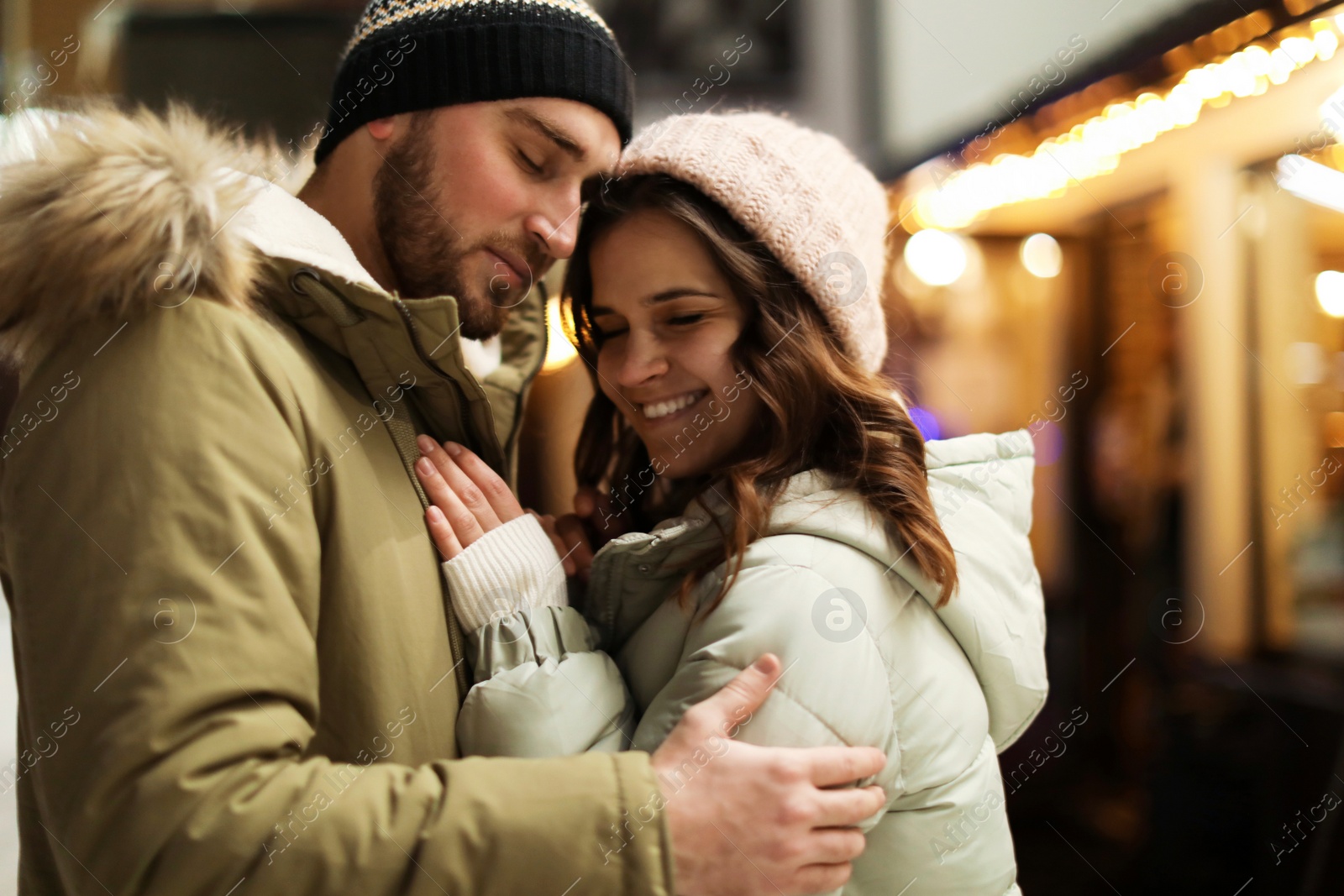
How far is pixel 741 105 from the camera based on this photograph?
392 centimetres

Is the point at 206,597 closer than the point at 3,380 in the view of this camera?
Yes

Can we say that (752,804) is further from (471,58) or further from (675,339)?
(471,58)

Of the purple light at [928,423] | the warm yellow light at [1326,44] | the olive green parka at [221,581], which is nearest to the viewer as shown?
the olive green parka at [221,581]

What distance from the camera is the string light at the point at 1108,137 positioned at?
2.50 metres

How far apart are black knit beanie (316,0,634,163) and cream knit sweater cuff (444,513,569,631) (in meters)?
0.66

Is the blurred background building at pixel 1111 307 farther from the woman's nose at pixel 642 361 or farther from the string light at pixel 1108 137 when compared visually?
the woman's nose at pixel 642 361

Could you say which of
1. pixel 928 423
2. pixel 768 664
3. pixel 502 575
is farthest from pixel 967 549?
pixel 928 423

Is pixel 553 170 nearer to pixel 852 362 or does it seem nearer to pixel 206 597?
pixel 852 362

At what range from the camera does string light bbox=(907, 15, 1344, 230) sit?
2.50 meters

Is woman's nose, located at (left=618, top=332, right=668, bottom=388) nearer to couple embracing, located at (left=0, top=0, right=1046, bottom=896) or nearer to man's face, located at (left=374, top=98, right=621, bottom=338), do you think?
A: couple embracing, located at (left=0, top=0, right=1046, bottom=896)

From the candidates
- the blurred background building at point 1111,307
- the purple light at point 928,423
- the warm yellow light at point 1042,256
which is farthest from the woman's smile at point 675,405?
the warm yellow light at point 1042,256

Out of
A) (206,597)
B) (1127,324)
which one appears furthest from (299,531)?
(1127,324)

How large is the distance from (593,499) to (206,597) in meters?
0.82

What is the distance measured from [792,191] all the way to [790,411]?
313 mm
